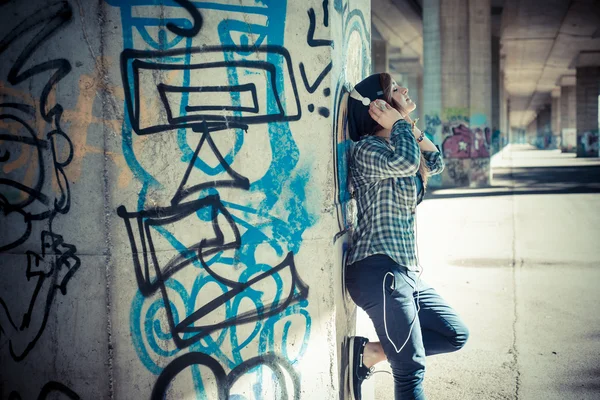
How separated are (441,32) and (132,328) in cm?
2314

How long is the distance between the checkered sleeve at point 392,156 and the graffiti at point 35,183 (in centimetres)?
151

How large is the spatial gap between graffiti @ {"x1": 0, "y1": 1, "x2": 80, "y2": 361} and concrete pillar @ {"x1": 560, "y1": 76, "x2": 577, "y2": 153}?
204 feet

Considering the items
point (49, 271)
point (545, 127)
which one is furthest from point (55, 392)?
point (545, 127)

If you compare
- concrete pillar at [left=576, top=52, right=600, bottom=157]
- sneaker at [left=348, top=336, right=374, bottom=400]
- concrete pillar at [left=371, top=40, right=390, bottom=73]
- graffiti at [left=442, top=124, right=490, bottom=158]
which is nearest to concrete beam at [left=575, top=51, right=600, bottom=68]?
concrete pillar at [left=576, top=52, right=600, bottom=157]

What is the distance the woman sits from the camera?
9.21 ft

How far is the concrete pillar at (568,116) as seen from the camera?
189ft

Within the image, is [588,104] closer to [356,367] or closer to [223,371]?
[356,367]

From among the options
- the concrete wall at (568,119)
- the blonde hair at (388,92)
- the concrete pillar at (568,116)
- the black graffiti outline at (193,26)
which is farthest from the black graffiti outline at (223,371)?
the concrete wall at (568,119)

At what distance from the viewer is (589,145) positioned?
150 feet

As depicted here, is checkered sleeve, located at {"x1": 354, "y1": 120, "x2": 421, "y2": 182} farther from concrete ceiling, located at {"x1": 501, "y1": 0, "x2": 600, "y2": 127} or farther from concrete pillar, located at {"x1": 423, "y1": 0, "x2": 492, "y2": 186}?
concrete ceiling, located at {"x1": 501, "y1": 0, "x2": 600, "y2": 127}

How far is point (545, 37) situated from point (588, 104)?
1391 centimetres

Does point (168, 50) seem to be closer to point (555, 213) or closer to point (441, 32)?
point (555, 213)

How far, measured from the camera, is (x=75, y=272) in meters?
2.76

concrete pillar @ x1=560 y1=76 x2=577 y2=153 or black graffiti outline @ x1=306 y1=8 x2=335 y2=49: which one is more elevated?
concrete pillar @ x1=560 y1=76 x2=577 y2=153
